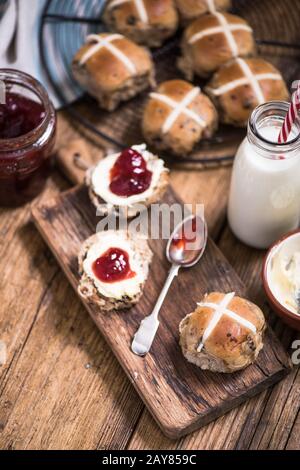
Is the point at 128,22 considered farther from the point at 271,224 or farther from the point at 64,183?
the point at 271,224

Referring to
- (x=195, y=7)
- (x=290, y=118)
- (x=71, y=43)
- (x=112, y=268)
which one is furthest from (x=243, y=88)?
(x=112, y=268)

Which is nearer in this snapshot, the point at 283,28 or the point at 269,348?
the point at 269,348

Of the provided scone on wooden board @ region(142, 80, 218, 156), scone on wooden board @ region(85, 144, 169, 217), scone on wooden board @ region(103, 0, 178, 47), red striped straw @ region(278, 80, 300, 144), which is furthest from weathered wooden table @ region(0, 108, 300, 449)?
scone on wooden board @ region(103, 0, 178, 47)

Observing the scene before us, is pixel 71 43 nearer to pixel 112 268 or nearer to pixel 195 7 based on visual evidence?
pixel 195 7

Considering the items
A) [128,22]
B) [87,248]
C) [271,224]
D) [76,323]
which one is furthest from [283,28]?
[76,323]

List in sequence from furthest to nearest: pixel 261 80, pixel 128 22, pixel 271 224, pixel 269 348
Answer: pixel 128 22, pixel 261 80, pixel 271 224, pixel 269 348

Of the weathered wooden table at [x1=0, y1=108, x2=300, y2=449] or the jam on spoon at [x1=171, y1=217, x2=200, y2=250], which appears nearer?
the weathered wooden table at [x1=0, y1=108, x2=300, y2=449]

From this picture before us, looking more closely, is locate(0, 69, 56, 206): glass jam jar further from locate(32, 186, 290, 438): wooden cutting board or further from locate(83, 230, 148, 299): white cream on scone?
locate(83, 230, 148, 299): white cream on scone
